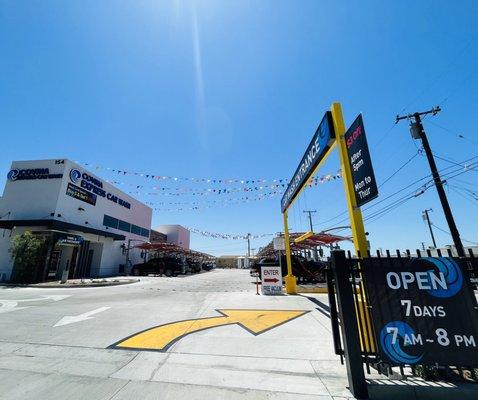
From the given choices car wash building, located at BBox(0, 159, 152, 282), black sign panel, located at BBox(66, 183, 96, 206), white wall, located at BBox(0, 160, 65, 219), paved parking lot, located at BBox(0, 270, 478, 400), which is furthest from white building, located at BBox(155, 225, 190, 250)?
paved parking lot, located at BBox(0, 270, 478, 400)

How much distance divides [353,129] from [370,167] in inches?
37.5

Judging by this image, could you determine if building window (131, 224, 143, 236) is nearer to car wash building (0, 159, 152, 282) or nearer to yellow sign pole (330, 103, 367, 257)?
car wash building (0, 159, 152, 282)

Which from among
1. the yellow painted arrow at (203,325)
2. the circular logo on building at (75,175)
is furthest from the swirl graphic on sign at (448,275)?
the circular logo on building at (75,175)

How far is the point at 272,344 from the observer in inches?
193

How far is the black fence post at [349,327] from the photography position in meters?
2.99

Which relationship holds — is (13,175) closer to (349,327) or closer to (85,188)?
(85,188)

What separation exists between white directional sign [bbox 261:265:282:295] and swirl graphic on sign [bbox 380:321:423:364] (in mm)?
9739

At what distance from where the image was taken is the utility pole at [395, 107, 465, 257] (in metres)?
11.8

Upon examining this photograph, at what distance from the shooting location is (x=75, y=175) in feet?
72.6

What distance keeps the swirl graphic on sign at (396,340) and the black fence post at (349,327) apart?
35 cm

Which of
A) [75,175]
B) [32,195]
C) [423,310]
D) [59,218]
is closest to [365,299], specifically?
[423,310]

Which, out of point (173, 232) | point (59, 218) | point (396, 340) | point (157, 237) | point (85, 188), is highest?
point (173, 232)

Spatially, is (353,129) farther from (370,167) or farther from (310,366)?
(310,366)

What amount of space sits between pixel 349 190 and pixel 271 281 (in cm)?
911
